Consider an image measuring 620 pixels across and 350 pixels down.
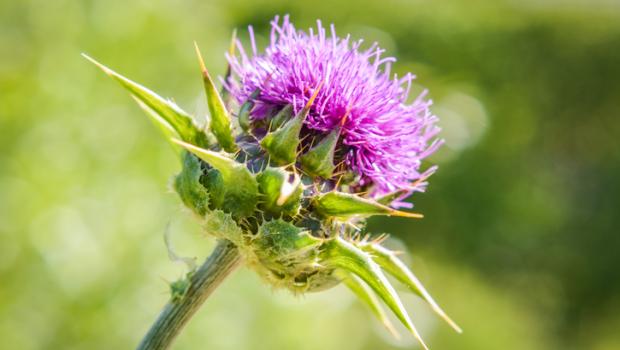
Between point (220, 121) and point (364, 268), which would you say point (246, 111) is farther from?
point (364, 268)

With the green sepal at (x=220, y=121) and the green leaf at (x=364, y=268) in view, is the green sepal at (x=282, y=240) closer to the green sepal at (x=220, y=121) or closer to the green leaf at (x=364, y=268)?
the green leaf at (x=364, y=268)

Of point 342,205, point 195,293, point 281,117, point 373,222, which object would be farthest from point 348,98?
point 373,222

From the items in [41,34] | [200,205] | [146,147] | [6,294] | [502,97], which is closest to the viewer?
[200,205]

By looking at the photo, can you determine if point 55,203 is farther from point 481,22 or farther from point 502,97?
point 481,22

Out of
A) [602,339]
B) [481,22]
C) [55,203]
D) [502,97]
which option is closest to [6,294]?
[55,203]

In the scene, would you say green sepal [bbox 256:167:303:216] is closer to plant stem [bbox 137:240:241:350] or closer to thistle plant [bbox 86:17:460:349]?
thistle plant [bbox 86:17:460:349]

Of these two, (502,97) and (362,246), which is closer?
(362,246)

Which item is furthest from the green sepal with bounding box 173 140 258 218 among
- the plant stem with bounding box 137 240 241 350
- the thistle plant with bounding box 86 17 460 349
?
the plant stem with bounding box 137 240 241 350

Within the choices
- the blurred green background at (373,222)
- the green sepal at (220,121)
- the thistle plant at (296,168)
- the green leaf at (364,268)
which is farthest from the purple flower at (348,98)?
the blurred green background at (373,222)
